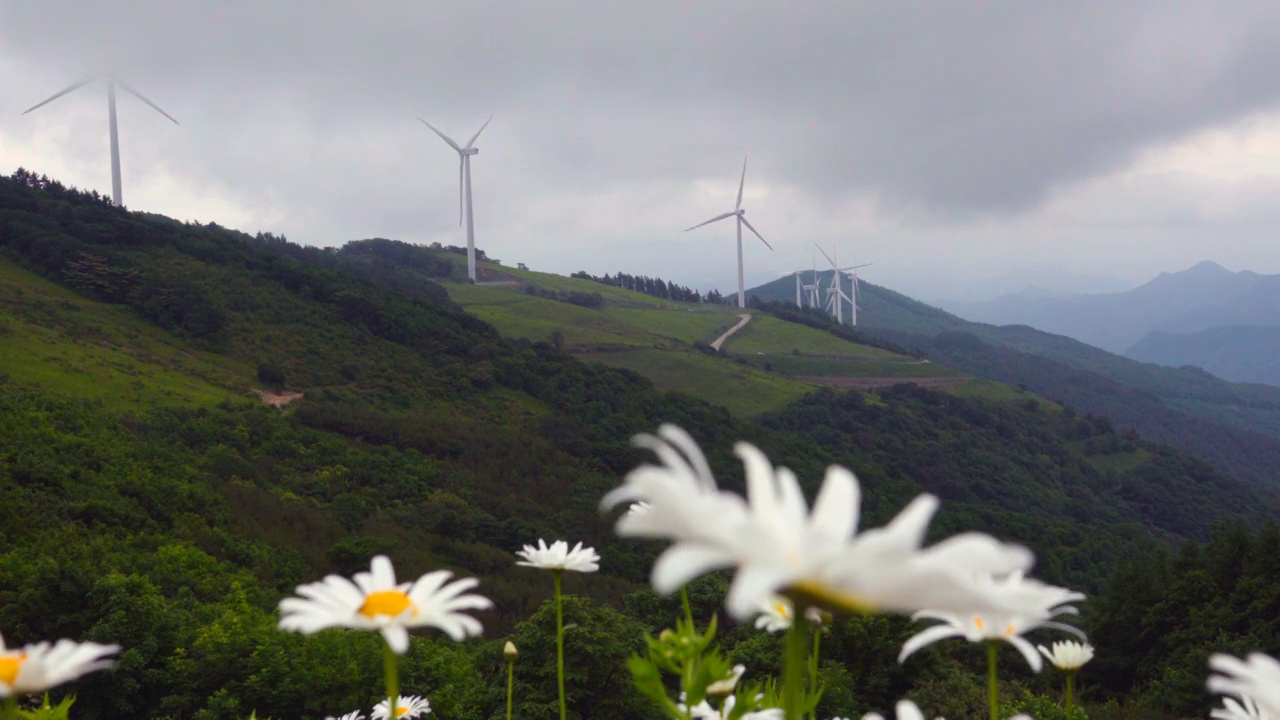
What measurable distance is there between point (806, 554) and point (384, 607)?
1.44 m

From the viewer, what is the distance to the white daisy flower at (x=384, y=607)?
224cm

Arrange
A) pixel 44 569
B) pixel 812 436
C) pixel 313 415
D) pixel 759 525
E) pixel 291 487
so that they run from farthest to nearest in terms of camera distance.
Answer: pixel 812 436 < pixel 313 415 < pixel 291 487 < pixel 44 569 < pixel 759 525

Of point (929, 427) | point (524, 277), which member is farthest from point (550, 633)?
point (524, 277)

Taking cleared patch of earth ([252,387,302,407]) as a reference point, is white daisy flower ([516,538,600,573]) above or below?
above

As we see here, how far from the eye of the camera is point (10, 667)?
7.07ft

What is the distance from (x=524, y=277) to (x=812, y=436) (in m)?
80.8

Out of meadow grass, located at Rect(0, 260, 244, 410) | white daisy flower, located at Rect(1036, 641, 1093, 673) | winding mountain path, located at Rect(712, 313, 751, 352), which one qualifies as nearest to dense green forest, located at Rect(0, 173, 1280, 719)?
meadow grass, located at Rect(0, 260, 244, 410)

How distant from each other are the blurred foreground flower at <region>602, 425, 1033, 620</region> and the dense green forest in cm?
1524

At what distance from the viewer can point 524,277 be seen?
509ft

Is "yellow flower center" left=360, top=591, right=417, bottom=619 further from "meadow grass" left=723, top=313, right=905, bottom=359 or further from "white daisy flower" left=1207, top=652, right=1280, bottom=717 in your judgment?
"meadow grass" left=723, top=313, right=905, bottom=359

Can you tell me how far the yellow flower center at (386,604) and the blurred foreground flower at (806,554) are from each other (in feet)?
3.83

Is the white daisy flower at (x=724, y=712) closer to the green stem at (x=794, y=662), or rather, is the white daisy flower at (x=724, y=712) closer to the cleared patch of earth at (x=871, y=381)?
the green stem at (x=794, y=662)

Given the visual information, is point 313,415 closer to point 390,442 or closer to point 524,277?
point 390,442

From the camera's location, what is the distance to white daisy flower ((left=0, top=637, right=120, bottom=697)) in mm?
2027
